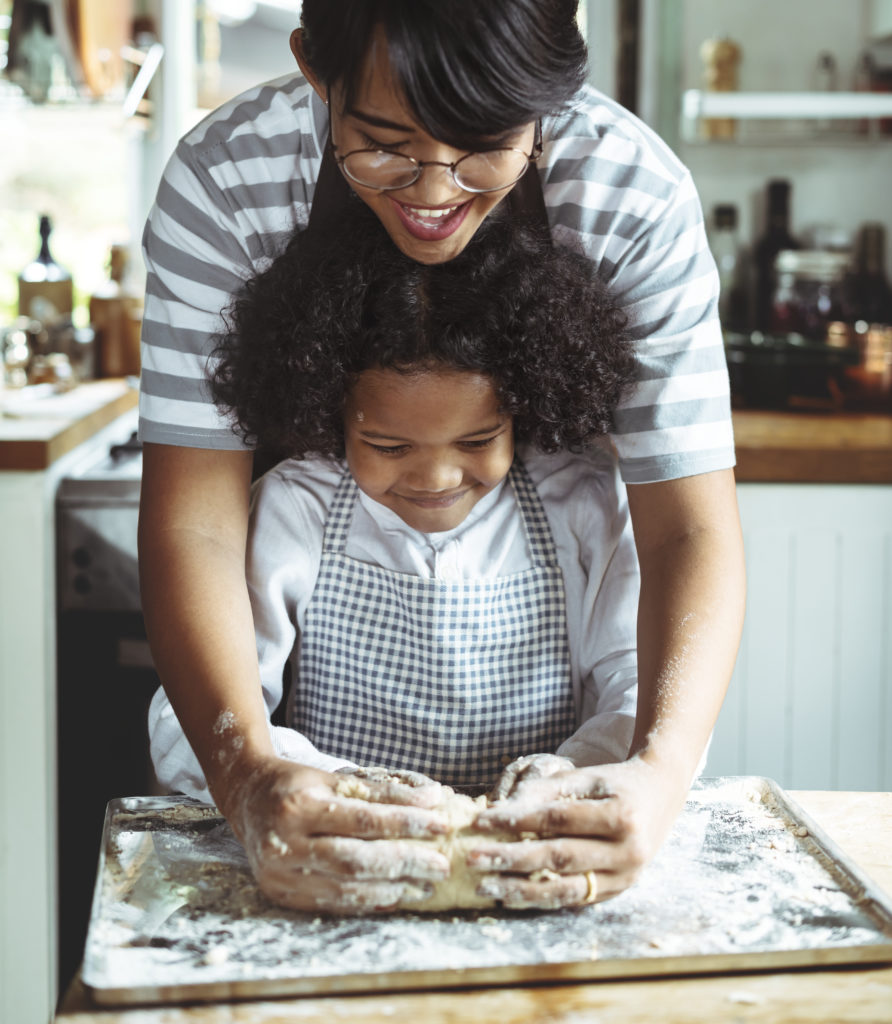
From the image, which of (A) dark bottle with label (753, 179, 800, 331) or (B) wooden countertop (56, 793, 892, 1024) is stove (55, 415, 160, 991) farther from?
(A) dark bottle with label (753, 179, 800, 331)

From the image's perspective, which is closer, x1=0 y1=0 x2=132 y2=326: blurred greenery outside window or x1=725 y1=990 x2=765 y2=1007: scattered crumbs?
x1=725 y1=990 x2=765 y2=1007: scattered crumbs

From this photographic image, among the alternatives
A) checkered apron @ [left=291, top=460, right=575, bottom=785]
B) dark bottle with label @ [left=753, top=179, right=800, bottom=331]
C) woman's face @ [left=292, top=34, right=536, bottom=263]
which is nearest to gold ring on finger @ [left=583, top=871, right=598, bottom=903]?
checkered apron @ [left=291, top=460, right=575, bottom=785]

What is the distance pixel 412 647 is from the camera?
1.14 m

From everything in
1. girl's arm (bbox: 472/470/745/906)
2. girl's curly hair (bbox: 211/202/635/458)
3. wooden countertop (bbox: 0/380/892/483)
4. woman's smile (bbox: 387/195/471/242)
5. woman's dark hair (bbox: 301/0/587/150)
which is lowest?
girl's arm (bbox: 472/470/745/906)

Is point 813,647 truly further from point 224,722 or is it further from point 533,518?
point 224,722

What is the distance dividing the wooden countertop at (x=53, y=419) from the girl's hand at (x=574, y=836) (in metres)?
1.10

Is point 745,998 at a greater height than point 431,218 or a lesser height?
lesser

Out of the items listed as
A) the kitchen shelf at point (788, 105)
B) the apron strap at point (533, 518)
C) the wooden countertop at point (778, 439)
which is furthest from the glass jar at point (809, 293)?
the apron strap at point (533, 518)

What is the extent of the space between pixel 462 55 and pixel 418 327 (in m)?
0.26

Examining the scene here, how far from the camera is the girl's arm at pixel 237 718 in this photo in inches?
30.7

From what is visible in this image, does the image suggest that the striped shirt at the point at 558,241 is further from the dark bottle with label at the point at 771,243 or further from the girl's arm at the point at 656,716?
the dark bottle with label at the point at 771,243

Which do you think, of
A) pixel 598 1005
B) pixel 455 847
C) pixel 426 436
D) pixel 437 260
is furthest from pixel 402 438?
pixel 598 1005

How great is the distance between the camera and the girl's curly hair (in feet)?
3.26

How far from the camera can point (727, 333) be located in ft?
7.62
